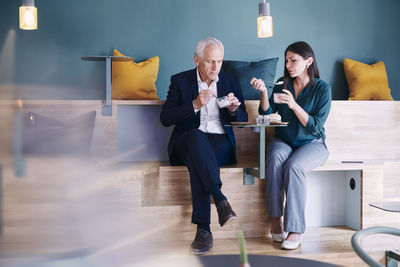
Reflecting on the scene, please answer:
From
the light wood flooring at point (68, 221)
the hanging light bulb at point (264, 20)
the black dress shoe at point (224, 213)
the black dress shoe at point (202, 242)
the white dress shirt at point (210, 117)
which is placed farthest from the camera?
the hanging light bulb at point (264, 20)

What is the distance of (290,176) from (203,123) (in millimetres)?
667

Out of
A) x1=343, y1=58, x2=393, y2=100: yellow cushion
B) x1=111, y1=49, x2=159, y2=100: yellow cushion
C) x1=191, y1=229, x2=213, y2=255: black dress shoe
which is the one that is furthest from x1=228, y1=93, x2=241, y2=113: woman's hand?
x1=343, y1=58, x2=393, y2=100: yellow cushion

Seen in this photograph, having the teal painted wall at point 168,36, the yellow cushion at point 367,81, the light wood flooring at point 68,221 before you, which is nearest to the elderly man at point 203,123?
the light wood flooring at point 68,221

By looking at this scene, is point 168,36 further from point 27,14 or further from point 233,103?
point 233,103

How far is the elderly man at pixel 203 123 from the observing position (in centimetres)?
251

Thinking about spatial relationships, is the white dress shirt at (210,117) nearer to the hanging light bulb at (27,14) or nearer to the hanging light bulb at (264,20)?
the hanging light bulb at (264,20)

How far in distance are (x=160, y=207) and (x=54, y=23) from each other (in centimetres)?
253

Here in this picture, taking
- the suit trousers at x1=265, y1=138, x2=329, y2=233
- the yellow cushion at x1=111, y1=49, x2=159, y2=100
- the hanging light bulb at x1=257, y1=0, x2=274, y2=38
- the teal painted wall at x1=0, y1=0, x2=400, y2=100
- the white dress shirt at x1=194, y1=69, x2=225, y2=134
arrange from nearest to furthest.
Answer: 1. the suit trousers at x1=265, y1=138, x2=329, y2=233
2. the white dress shirt at x1=194, y1=69, x2=225, y2=134
3. the hanging light bulb at x1=257, y1=0, x2=274, y2=38
4. the yellow cushion at x1=111, y1=49, x2=159, y2=100
5. the teal painted wall at x1=0, y1=0, x2=400, y2=100

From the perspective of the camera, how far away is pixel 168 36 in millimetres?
4508

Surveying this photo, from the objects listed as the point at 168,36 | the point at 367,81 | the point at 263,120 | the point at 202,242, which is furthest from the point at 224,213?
the point at 367,81

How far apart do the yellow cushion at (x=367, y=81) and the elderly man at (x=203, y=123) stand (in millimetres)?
1927

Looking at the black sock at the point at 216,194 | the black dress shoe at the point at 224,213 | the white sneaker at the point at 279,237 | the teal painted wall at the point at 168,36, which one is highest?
the teal painted wall at the point at 168,36

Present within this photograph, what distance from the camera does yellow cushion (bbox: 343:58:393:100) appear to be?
4.39 metres

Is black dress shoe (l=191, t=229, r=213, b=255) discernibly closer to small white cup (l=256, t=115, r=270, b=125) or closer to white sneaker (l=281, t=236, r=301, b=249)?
white sneaker (l=281, t=236, r=301, b=249)
